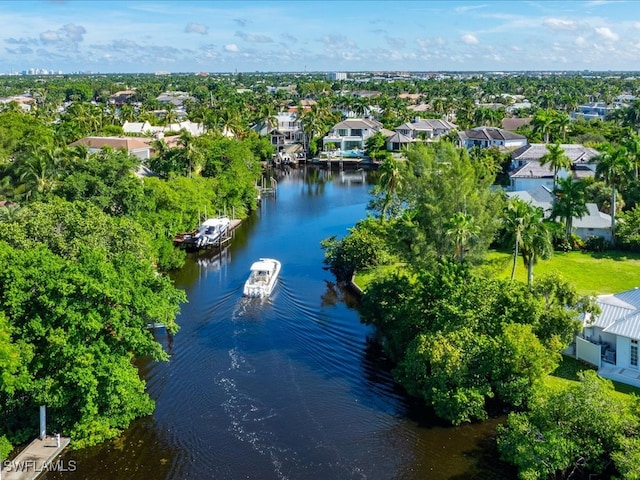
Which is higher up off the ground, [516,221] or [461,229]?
[516,221]

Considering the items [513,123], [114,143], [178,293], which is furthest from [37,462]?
[513,123]

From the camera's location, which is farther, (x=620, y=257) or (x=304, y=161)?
(x=304, y=161)

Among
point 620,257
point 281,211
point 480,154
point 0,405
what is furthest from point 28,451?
point 480,154

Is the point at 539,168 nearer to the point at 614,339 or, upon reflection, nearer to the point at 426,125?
the point at 426,125

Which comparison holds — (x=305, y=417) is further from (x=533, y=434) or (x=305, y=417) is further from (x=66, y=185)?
(x=66, y=185)

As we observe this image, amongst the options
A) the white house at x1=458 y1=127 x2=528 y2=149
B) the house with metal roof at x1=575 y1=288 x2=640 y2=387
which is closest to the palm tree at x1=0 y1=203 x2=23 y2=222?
the house with metal roof at x1=575 y1=288 x2=640 y2=387

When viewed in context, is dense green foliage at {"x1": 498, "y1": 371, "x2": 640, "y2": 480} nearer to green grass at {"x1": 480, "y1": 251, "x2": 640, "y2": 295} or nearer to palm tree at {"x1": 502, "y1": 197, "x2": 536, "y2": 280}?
palm tree at {"x1": 502, "y1": 197, "x2": 536, "y2": 280}

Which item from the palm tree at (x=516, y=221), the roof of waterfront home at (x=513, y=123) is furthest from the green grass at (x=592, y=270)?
the roof of waterfront home at (x=513, y=123)
